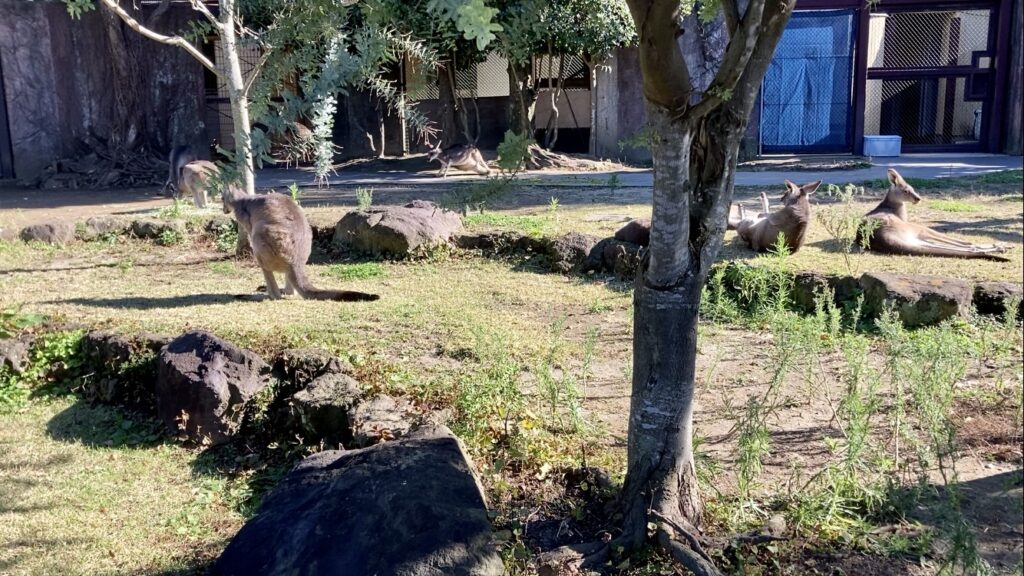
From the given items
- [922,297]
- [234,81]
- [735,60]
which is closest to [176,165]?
[234,81]

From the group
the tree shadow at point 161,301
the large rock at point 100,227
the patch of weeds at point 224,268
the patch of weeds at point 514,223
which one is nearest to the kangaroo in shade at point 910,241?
the patch of weeds at point 514,223

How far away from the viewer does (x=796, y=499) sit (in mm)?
3594

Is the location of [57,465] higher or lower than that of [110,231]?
lower

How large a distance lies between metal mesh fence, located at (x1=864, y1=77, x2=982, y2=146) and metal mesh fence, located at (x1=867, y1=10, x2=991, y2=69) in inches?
39.7

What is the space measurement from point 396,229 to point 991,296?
5.24m

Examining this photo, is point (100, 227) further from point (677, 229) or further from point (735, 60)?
point (735, 60)

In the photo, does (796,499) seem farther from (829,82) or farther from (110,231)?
(829,82)

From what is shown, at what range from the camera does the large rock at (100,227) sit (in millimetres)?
10102

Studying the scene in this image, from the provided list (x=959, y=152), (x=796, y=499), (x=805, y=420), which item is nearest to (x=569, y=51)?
(x=959, y=152)

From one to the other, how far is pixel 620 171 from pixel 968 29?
8.10 meters

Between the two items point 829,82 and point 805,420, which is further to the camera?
point 829,82

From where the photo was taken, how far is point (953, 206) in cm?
991

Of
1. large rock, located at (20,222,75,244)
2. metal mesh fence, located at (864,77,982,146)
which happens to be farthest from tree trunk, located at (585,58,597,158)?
large rock, located at (20,222,75,244)

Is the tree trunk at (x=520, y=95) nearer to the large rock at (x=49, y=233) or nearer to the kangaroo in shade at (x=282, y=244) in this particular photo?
the large rock at (x=49, y=233)
